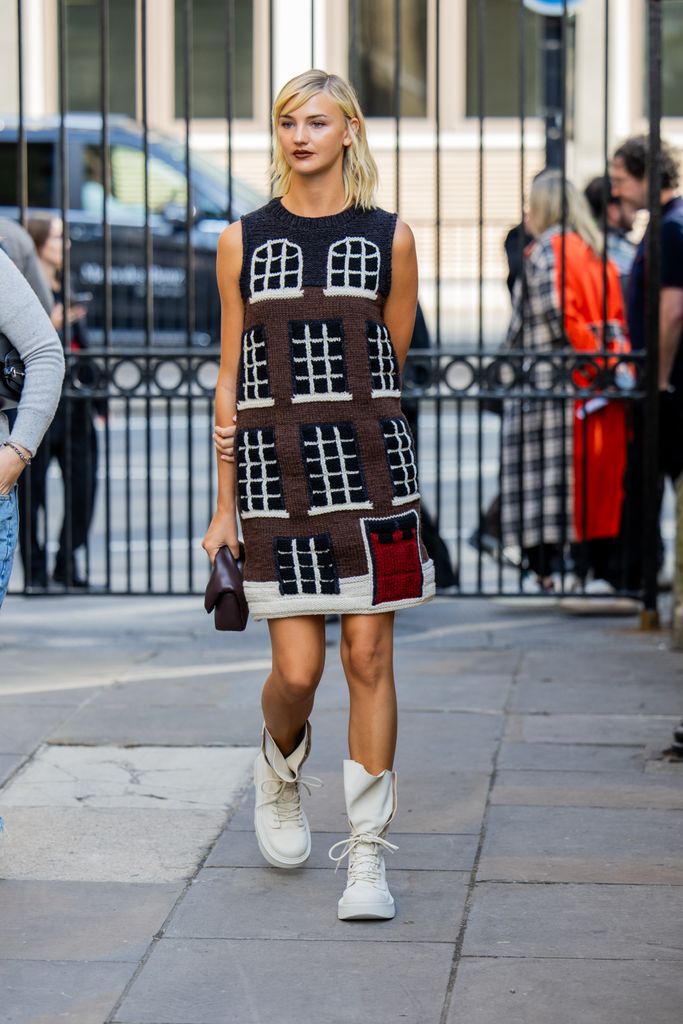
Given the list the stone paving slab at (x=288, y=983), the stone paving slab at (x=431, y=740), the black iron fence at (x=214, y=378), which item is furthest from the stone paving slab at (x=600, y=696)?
the stone paving slab at (x=288, y=983)

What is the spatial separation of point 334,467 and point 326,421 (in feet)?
0.33

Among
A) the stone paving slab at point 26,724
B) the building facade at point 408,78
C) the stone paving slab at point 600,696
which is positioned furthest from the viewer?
the building facade at point 408,78

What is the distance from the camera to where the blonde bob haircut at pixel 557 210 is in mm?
7375

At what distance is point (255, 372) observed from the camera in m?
3.81

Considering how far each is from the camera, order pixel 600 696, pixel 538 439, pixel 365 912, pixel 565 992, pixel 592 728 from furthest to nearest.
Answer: pixel 538 439 → pixel 600 696 → pixel 592 728 → pixel 365 912 → pixel 565 992

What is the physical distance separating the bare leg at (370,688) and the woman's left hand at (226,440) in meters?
0.45

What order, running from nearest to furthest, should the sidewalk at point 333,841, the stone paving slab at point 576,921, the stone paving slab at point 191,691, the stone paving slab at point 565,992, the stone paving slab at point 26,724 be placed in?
the stone paving slab at point 565,992 → the sidewalk at point 333,841 → the stone paving slab at point 576,921 → the stone paving slab at point 26,724 → the stone paving slab at point 191,691

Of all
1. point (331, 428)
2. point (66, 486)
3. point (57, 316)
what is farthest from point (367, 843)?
point (57, 316)

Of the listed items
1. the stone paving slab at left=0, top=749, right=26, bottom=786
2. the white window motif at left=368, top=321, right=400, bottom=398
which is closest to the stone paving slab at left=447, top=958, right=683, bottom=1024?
the white window motif at left=368, top=321, right=400, bottom=398

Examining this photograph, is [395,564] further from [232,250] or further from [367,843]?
[232,250]

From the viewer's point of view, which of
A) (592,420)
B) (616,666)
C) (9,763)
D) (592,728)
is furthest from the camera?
(592,420)

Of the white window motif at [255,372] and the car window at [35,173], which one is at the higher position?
the car window at [35,173]

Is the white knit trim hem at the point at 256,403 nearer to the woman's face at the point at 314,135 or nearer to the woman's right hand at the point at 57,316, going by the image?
the woman's face at the point at 314,135

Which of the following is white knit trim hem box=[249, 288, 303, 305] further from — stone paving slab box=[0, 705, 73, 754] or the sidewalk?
stone paving slab box=[0, 705, 73, 754]
